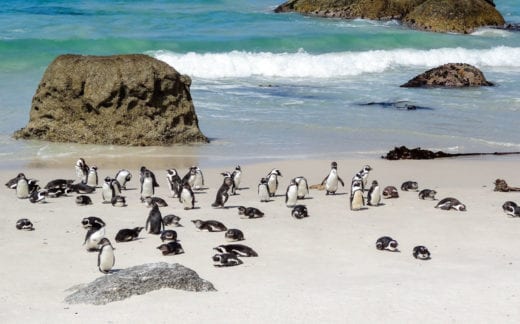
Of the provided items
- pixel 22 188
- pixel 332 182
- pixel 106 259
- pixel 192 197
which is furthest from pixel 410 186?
pixel 106 259

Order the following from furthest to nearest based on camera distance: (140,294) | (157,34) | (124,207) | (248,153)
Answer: (157,34) → (248,153) → (124,207) → (140,294)

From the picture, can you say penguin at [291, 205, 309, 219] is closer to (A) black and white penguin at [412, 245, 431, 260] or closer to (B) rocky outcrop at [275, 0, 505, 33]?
(A) black and white penguin at [412, 245, 431, 260]

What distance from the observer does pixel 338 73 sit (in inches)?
1340

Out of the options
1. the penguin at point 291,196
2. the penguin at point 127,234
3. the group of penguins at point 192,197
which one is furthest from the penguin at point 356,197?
the penguin at point 127,234

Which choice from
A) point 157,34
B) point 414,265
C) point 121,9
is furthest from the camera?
point 121,9

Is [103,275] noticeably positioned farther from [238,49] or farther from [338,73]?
[238,49]

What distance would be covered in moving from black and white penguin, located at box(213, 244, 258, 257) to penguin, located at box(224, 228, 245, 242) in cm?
55

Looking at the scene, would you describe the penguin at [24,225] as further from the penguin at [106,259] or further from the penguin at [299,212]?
the penguin at [299,212]

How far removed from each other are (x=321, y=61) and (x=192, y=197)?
71.8 ft

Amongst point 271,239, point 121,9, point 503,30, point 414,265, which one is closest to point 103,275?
point 271,239

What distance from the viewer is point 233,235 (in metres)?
12.0

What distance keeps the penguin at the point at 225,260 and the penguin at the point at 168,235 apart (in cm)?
110

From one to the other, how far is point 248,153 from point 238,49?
2013cm

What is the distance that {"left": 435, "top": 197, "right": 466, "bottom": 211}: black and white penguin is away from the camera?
45.8 feet
